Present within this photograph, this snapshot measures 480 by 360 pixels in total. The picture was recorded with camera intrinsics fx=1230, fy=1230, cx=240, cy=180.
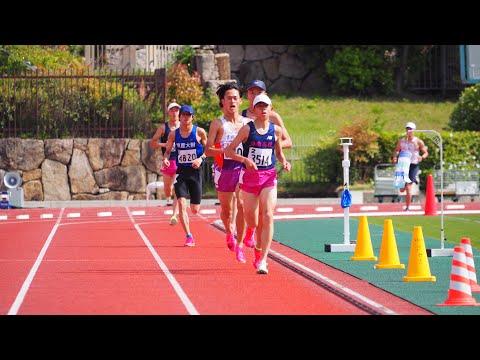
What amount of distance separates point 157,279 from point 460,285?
405 cm

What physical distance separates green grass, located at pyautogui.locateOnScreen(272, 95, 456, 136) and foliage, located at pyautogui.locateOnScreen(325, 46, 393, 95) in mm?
759

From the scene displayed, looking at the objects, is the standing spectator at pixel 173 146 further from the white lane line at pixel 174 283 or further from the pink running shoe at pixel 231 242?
the pink running shoe at pixel 231 242

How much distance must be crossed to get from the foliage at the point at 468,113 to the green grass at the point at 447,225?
13.2 metres

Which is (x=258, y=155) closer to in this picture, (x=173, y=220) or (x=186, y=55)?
(x=173, y=220)

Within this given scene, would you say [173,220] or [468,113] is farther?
[468,113]

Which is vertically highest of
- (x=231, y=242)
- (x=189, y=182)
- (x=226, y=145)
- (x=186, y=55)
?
(x=186, y=55)

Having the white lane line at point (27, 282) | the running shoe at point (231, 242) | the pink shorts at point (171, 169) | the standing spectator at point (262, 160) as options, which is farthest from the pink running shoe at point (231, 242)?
the pink shorts at point (171, 169)

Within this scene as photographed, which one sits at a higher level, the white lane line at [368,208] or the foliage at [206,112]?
the foliage at [206,112]

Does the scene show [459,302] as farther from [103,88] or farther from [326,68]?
[326,68]

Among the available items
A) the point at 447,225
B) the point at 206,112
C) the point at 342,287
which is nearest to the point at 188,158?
the point at 342,287

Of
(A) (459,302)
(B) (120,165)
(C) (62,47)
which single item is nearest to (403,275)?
(A) (459,302)

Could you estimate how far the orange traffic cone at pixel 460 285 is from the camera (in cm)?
1188

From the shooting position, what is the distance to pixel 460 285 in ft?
39.3
